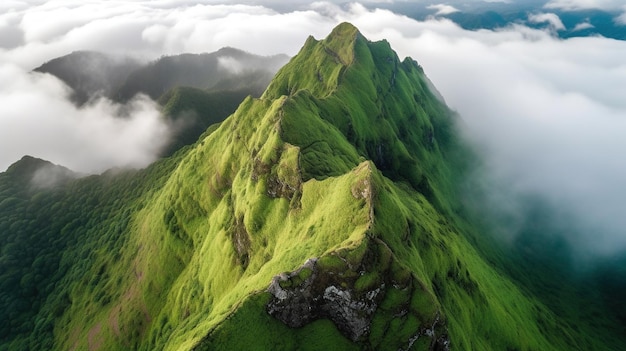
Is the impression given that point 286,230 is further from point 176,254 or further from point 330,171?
point 176,254

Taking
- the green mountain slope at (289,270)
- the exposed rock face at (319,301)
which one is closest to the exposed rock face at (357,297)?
the exposed rock face at (319,301)

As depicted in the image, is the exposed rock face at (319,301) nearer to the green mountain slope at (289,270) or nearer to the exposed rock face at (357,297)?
the exposed rock face at (357,297)

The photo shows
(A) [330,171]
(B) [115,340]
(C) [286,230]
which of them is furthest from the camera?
(B) [115,340]

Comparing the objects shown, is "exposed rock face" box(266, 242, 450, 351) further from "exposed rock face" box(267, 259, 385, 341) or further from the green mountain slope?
the green mountain slope

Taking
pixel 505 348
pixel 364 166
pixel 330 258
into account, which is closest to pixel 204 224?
pixel 364 166

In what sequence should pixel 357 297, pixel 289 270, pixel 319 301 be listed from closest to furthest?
1. pixel 357 297
2. pixel 319 301
3. pixel 289 270

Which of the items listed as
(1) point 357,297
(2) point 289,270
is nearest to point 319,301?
(1) point 357,297

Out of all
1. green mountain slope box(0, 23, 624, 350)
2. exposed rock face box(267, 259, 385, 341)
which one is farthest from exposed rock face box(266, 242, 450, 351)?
green mountain slope box(0, 23, 624, 350)

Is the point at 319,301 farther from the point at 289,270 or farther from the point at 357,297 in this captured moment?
Answer: the point at 289,270
